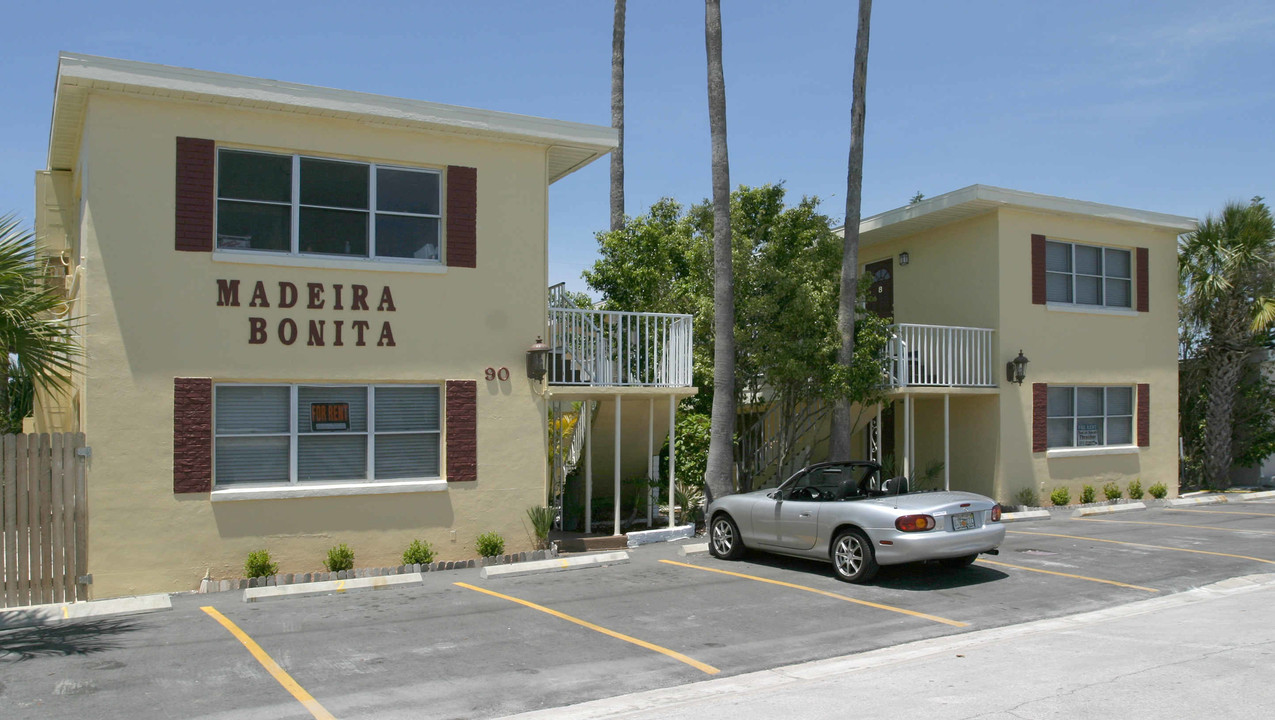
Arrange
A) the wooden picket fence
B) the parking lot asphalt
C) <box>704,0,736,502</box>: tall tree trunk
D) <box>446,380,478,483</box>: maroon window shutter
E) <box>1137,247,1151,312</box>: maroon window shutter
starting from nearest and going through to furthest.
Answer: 1. the parking lot asphalt
2. the wooden picket fence
3. <box>446,380,478,483</box>: maroon window shutter
4. <box>704,0,736,502</box>: tall tree trunk
5. <box>1137,247,1151,312</box>: maroon window shutter

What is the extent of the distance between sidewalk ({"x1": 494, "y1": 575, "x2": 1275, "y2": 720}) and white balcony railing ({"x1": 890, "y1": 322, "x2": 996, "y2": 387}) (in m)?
9.09

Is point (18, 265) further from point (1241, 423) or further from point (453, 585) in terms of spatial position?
point (1241, 423)

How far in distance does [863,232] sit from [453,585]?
43.5 ft

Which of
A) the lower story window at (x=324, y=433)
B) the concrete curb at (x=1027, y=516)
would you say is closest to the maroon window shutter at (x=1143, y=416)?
the concrete curb at (x=1027, y=516)

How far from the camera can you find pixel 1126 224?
2052cm

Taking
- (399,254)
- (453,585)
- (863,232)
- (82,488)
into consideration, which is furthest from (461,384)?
(863,232)

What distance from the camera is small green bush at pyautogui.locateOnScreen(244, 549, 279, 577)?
12.1 metres

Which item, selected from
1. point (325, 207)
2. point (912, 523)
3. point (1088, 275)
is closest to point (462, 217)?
point (325, 207)

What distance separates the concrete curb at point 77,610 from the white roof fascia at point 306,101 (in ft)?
19.8

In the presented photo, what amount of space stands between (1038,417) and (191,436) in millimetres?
15472

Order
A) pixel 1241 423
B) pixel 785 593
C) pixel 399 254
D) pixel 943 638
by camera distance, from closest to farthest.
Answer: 1. pixel 943 638
2. pixel 785 593
3. pixel 399 254
4. pixel 1241 423

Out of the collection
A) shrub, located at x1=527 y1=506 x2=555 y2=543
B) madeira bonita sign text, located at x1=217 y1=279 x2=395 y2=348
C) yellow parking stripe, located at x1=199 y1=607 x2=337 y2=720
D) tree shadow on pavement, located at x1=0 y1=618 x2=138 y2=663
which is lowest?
tree shadow on pavement, located at x1=0 y1=618 x2=138 y2=663

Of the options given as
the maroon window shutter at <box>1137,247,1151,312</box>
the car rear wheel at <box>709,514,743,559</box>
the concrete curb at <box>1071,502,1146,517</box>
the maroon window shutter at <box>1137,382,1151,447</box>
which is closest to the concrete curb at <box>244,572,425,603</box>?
the car rear wheel at <box>709,514,743,559</box>

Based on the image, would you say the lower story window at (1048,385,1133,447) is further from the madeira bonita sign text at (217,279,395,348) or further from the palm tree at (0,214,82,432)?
the palm tree at (0,214,82,432)
